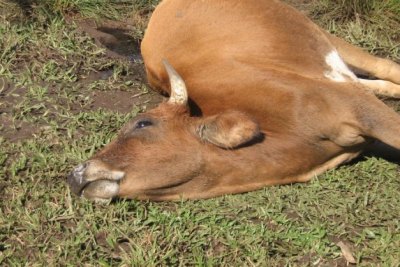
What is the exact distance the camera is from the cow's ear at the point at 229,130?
14.9 feet

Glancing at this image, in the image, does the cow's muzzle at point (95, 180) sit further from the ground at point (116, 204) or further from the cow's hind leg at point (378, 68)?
the cow's hind leg at point (378, 68)

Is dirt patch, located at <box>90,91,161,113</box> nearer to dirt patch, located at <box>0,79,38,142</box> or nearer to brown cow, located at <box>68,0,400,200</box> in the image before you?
brown cow, located at <box>68,0,400,200</box>

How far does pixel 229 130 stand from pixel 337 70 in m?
1.40

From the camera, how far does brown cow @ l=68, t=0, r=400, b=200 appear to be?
4.54 meters

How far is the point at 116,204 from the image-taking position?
4574 millimetres

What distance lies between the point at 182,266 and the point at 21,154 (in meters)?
1.58

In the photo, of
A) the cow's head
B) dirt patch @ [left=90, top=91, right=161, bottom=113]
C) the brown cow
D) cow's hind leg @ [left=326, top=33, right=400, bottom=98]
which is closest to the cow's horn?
the brown cow

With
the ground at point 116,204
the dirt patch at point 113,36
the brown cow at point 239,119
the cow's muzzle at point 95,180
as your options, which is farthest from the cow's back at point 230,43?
the cow's muzzle at point 95,180

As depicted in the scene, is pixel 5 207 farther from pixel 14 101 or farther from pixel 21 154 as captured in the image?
pixel 14 101

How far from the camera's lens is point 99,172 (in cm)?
443

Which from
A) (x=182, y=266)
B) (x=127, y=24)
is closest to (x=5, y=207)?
(x=182, y=266)

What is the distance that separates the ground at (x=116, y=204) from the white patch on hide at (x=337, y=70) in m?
0.59

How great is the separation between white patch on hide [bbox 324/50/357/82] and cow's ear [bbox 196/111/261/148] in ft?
3.28

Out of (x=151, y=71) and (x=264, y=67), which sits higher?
(x=264, y=67)
